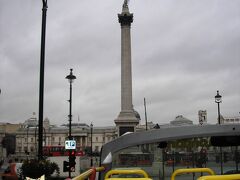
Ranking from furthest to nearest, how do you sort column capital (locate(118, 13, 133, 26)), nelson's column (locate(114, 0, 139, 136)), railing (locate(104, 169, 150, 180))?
column capital (locate(118, 13, 133, 26)) → nelson's column (locate(114, 0, 139, 136)) → railing (locate(104, 169, 150, 180))

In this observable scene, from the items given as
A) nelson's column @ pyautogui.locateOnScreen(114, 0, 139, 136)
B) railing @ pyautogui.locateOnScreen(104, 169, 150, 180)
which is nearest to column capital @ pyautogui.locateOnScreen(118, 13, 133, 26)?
A: nelson's column @ pyautogui.locateOnScreen(114, 0, 139, 136)

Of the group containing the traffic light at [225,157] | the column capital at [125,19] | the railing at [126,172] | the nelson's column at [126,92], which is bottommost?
the railing at [126,172]

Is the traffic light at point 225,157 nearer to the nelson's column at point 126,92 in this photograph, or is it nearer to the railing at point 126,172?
the railing at point 126,172

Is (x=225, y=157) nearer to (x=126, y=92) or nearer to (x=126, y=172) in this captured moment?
(x=126, y=172)

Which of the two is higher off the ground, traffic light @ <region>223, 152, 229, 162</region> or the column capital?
the column capital

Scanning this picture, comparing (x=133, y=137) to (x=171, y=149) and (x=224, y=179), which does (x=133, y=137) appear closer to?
(x=171, y=149)

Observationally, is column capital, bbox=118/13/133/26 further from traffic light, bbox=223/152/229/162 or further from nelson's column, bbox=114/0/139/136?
traffic light, bbox=223/152/229/162

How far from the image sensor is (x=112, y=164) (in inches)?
228

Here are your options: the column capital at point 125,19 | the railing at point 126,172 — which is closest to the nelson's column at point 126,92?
the column capital at point 125,19

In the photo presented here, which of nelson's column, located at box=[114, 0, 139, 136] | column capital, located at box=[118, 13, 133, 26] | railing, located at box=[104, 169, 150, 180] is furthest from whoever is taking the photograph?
column capital, located at box=[118, 13, 133, 26]

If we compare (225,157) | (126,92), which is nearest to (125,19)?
(126,92)

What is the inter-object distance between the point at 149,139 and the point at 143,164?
0.73 metres

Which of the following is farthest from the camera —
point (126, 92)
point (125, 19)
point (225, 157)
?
point (125, 19)

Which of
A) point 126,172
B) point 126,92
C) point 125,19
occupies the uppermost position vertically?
point 125,19
